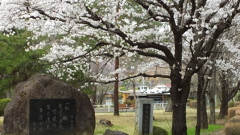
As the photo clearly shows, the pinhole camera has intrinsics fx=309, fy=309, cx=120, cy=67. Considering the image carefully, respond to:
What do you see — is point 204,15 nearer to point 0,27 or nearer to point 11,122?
point 0,27

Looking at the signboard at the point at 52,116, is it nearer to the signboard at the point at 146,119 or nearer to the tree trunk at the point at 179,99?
the tree trunk at the point at 179,99

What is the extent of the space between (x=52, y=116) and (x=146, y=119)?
12.9ft

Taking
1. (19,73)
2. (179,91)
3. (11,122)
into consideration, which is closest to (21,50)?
(19,73)

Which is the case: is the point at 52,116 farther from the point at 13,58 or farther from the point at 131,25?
the point at 13,58

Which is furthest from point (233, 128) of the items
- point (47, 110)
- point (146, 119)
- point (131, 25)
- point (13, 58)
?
point (13, 58)

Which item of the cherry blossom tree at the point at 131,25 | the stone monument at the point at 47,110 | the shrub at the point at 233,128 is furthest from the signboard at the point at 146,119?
the cherry blossom tree at the point at 131,25

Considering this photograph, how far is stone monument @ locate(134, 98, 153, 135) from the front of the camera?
11.2 meters

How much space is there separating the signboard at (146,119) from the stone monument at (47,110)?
256cm

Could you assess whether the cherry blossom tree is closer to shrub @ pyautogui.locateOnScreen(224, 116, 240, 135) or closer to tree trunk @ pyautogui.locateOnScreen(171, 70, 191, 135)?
tree trunk @ pyautogui.locateOnScreen(171, 70, 191, 135)

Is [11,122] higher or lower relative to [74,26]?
lower

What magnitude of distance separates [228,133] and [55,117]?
5370 mm

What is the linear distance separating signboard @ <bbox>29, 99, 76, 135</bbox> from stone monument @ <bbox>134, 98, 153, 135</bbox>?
310 centimetres

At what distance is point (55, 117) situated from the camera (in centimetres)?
873

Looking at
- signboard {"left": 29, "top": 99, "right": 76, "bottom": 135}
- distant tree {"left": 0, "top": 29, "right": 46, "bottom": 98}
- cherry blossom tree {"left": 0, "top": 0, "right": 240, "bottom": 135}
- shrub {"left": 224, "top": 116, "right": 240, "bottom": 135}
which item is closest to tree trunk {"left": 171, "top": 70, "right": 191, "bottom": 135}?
cherry blossom tree {"left": 0, "top": 0, "right": 240, "bottom": 135}
